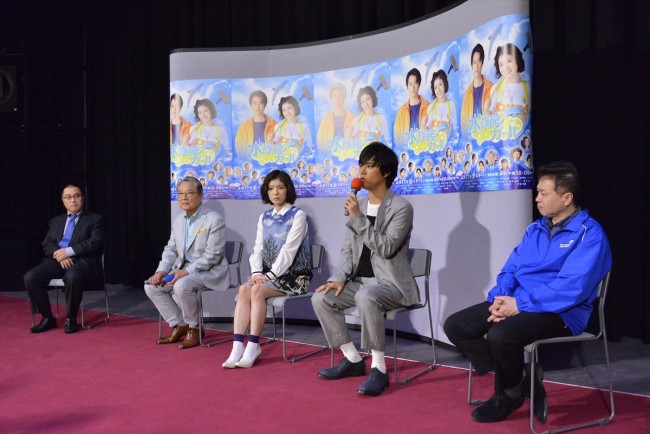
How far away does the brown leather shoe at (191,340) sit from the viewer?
14.4 ft

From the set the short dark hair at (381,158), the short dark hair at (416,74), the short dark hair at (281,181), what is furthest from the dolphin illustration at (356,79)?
the short dark hair at (381,158)

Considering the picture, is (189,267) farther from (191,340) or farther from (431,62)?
(431,62)

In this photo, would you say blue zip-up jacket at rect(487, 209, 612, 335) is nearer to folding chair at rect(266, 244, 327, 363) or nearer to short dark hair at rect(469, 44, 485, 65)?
short dark hair at rect(469, 44, 485, 65)

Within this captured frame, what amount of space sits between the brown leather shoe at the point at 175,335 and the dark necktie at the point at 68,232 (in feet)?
4.81

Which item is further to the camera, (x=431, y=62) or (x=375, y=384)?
(x=431, y=62)

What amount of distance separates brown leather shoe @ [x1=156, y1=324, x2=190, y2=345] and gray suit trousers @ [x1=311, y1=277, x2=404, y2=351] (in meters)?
1.48

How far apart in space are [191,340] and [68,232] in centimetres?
181

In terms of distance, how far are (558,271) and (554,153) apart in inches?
82.5

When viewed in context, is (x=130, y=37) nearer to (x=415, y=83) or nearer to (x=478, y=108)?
(x=415, y=83)

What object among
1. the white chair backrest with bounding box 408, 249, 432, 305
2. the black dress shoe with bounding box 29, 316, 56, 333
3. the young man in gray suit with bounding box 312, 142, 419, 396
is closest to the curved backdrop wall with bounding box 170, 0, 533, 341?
the white chair backrest with bounding box 408, 249, 432, 305

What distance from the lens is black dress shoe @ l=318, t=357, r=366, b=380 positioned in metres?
3.52

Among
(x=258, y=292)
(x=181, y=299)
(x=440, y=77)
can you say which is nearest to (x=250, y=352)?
(x=258, y=292)

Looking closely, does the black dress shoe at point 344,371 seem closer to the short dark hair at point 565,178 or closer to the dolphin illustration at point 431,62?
the short dark hair at point 565,178

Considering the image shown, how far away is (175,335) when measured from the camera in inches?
181
